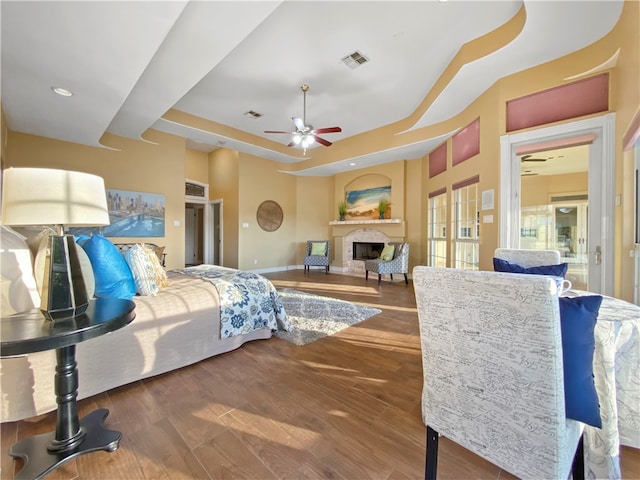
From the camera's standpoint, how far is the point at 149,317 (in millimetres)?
1938

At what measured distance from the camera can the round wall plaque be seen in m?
7.10

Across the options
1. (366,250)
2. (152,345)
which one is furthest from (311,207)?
(152,345)

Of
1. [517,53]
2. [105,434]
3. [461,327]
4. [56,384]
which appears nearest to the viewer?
[461,327]

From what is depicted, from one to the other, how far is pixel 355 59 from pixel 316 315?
11.0 feet

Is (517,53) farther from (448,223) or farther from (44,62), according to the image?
(44,62)

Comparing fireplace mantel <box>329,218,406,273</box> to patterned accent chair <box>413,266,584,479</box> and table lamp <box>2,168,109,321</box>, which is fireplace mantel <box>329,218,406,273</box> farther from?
table lamp <box>2,168,109,321</box>

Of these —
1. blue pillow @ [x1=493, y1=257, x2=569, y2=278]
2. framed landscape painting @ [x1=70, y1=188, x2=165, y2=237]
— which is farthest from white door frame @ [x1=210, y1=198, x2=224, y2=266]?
blue pillow @ [x1=493, y1=257, x2=569, y2=278]

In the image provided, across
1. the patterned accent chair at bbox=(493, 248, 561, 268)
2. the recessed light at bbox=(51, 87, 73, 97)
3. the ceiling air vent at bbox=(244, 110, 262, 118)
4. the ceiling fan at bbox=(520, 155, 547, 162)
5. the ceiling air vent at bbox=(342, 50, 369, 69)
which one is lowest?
the patterned accent chair at bbox=(493, 248, 561, 268)

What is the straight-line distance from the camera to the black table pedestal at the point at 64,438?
1.24m

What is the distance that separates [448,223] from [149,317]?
4.83 metres

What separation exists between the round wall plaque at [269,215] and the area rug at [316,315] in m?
3.06

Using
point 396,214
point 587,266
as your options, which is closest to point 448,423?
point 587,266

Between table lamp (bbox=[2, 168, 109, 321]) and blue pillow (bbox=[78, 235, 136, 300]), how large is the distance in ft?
1.61

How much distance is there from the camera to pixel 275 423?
1.54 meters
